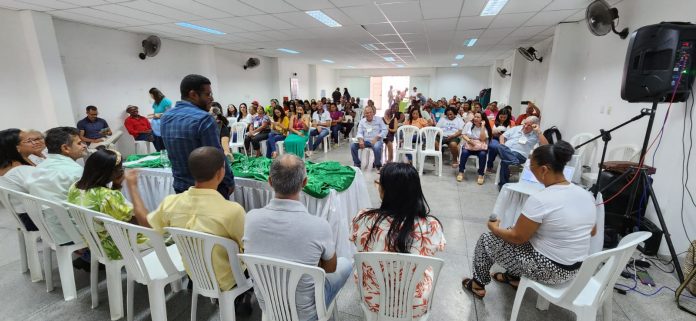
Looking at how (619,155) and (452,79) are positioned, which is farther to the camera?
(452,79)

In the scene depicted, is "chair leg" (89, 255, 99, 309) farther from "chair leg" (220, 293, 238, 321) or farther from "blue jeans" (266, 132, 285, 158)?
"blue jeans" (266, 132, 285, 158)

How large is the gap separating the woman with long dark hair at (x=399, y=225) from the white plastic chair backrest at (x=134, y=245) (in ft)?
3.25

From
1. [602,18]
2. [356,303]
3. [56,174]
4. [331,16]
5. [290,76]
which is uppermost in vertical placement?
[331,16]

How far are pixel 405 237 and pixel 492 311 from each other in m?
1.09

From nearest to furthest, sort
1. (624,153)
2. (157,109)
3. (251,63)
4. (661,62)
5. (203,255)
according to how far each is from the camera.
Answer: (203,255) → (661,62) → (624,153) → (157,109) → (251,63)

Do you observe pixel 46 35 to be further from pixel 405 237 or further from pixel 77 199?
pixel 405 237

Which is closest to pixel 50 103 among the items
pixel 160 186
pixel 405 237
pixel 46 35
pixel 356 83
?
pixel 46 35

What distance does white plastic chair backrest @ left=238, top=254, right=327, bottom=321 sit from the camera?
1129mm

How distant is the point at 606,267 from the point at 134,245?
237cm

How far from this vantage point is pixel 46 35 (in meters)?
4.41

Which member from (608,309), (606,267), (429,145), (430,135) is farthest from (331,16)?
(608,309)

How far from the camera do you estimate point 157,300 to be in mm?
1567

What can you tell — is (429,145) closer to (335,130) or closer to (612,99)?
(612,99)

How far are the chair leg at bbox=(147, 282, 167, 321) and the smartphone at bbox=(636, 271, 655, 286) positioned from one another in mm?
3233
